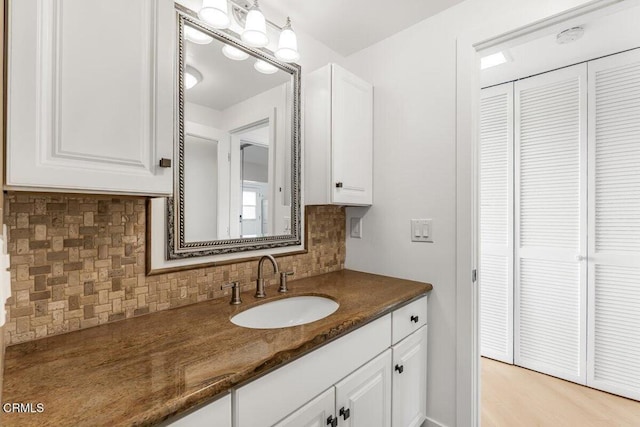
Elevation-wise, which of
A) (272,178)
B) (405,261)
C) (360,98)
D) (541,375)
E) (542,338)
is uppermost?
(360,98)

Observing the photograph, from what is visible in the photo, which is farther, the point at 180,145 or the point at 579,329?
the point at 579,329

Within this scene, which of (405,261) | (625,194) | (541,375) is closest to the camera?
(405,261)

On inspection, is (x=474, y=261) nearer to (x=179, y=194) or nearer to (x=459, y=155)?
(x=459, y=155)

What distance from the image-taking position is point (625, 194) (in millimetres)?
1965

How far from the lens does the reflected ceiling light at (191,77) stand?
48.0 inches

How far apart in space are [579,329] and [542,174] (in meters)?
1.12

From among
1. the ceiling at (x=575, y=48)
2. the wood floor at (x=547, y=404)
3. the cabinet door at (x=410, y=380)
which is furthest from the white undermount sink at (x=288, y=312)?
the ceiling at (x=575, y=48)

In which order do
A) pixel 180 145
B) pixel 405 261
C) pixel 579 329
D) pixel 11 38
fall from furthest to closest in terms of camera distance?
pixel 579 329 → pixel 405 261 → pixel 180 145 → pixel 11 38

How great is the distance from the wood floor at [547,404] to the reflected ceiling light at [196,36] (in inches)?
98.2

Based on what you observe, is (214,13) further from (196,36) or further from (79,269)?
(79,269)

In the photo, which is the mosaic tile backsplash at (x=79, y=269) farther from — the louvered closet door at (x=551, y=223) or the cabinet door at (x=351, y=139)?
the louvered closet door at (x=551, y=223)

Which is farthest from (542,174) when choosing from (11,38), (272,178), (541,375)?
(11,38)

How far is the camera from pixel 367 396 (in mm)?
1165

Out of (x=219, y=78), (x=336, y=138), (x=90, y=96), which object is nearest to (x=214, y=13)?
(x=219, y=78)
